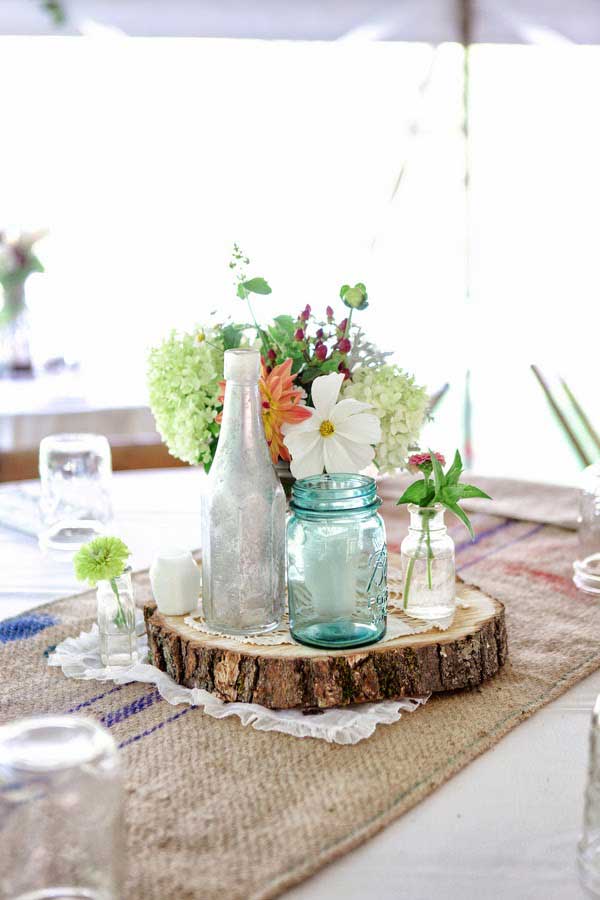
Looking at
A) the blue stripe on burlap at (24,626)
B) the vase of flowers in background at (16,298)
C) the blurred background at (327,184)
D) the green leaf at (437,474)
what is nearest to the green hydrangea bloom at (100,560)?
the blue stripe on burlap at (24,626)

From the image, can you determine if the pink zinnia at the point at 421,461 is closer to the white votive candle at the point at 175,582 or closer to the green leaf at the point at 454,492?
the green leaf at the point at 454,492

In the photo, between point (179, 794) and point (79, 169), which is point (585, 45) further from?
point (179, 794)

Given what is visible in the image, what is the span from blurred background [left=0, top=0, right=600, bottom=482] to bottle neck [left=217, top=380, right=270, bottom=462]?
2.80 meters

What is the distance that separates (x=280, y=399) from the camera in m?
1.04

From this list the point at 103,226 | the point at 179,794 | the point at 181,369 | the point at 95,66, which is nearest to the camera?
the point at 179,794

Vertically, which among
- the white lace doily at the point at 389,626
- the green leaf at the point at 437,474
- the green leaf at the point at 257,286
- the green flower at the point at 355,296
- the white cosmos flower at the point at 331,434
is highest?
the green leaf at the point at 257,286

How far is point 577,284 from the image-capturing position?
4559 mm

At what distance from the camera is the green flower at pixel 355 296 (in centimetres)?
109

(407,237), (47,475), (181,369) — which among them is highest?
(407,237)

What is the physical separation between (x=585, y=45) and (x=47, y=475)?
2.87m

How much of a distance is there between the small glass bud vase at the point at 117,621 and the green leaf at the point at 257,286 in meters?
0.32

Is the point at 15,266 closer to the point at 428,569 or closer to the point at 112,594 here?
the point at 112,594

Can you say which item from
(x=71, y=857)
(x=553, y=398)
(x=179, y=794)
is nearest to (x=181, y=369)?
(x=179, y=794)

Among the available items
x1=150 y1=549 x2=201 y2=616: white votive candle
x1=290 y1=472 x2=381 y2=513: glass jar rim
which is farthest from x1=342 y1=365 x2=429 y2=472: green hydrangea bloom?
x1=150 y1=549 x2=201 y2=616: white votive candle
